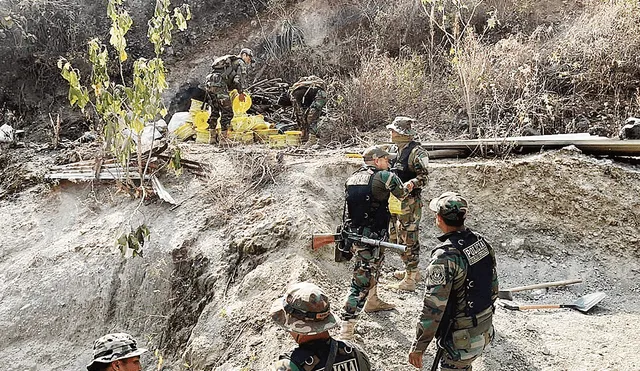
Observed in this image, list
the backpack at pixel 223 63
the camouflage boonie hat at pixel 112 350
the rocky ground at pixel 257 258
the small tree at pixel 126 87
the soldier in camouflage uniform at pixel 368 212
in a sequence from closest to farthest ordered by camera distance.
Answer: the camouflage boonie hat at pixel 112 350
the soldier in camouflage uniform at pixel 368 212
the rocky ground at pixel 257 258
the small tree at pixel 126 87
the backpack at pixel 223 63

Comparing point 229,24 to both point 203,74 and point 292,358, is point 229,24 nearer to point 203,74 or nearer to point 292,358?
point 203,74

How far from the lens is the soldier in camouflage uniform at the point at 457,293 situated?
3.35 meters

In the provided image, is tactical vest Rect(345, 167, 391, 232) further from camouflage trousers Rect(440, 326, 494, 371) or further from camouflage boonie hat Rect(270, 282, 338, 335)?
camouflage boonie hat Rect(270, 282, 338, 335)

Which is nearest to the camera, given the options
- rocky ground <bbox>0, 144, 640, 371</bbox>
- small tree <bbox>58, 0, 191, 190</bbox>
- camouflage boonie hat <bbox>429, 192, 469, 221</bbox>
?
camouflage boonie hat <bbox>429, 192, 469, 221</bbox>

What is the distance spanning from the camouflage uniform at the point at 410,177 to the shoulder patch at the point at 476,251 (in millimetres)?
1983

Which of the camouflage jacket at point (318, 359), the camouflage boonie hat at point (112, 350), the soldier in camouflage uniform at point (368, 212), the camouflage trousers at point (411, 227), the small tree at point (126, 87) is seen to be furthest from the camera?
the small tree at point (126, 87)

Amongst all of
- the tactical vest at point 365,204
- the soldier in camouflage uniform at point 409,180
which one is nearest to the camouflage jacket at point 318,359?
the tactical vest at point 365,204

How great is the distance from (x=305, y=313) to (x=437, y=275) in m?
1.09

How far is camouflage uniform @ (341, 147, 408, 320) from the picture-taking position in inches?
183

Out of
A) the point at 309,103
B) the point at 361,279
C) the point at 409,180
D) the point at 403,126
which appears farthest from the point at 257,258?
the point at 309,103

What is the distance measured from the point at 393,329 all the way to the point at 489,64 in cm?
579

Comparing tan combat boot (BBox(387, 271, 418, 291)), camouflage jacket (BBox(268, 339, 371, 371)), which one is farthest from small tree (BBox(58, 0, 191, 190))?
camouflage jacket (BBox(268, 339, 371, 371))

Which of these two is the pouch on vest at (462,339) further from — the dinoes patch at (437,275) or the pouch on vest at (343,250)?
the pouch on vest at (343,250)

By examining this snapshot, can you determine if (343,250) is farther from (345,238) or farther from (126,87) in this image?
(126,87)
